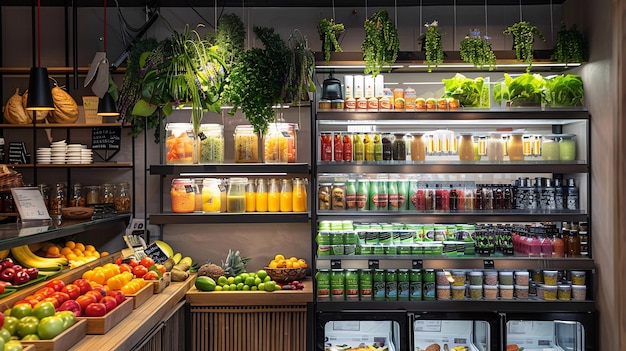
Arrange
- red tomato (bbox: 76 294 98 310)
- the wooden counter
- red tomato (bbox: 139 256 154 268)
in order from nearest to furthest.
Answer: the wooden counter → red tomato (bbox: 76 294 98 310) → red tomato (bbox: 139 256 154 268)

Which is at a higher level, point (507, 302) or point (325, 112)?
point (325, 112)

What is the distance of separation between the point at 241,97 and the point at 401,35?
1770 mm

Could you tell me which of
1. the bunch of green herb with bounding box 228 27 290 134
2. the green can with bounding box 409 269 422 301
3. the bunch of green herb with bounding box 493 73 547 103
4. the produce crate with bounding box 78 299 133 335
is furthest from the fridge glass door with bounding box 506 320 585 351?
the produce crate with bounding box 78 299 133 335

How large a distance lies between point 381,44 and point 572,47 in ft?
5.34

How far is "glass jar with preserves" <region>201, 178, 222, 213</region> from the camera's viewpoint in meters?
5.70

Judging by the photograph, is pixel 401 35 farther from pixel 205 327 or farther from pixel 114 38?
pixel 205 327

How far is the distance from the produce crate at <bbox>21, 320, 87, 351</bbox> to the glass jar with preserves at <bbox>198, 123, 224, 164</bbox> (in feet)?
7.80

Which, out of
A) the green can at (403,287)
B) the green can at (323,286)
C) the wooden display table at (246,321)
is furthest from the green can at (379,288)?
the wooden display table at (246,321)

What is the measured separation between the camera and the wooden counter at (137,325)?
3.45 meters

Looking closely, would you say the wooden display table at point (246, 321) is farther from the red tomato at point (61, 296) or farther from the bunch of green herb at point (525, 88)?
the bunch of green herb at point (525, 88)

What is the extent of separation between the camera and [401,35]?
6168 millimetres

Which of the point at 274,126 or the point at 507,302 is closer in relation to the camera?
the point at 507,302

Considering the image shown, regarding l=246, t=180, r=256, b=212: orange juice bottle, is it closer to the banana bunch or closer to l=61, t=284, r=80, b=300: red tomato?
the banana bunch

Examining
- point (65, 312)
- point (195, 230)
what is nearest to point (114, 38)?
point (195, 230)
